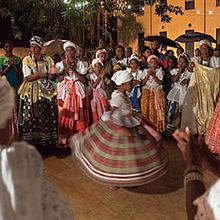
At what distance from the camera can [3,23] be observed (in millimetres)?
17250

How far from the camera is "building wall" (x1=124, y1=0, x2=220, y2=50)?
23.4 meters

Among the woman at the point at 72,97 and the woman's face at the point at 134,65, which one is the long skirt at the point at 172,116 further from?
the woman at the point at 72,97

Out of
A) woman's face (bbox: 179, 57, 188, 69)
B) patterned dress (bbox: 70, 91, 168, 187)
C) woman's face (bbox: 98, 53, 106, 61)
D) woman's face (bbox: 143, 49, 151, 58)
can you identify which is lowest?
patterned dress (bbox: 70, 91, 168, 187)

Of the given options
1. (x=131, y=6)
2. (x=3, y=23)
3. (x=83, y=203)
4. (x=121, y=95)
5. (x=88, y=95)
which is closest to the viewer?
(x=83, y=203)

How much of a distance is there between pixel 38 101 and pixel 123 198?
2.14 m

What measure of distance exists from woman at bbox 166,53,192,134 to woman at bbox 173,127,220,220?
437 cm

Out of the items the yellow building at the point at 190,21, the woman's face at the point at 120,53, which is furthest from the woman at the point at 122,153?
the yellow building at the point at 190,21

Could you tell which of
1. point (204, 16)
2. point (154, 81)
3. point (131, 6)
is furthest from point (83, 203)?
point (204, 16)

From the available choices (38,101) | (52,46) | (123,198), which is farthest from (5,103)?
(52,46)

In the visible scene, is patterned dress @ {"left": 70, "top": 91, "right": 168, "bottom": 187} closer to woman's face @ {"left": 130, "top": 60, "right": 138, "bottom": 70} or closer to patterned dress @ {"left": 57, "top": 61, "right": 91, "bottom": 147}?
patterned dress @ {"left": 57, "top": 61, "right": 91, "bottom": 147}

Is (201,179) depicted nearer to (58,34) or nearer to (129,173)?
(129,173)

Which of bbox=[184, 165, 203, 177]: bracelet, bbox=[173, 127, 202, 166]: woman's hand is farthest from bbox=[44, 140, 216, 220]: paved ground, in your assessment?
bbox=[184, 165, 203, 177]: bracelet

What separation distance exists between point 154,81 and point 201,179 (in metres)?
4.77

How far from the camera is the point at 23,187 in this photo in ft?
4.15
